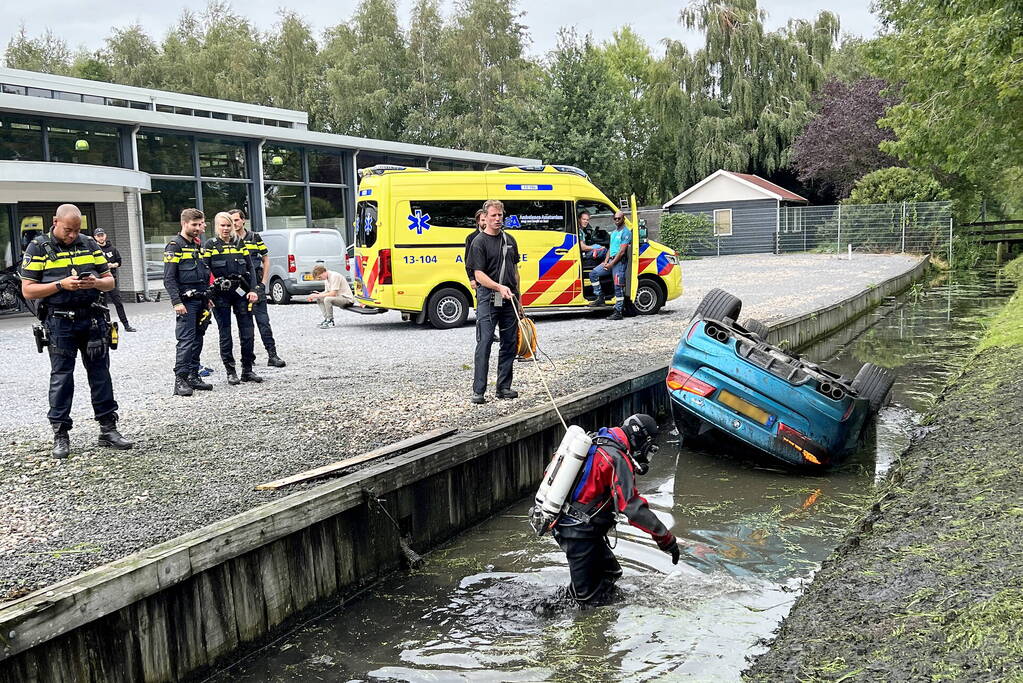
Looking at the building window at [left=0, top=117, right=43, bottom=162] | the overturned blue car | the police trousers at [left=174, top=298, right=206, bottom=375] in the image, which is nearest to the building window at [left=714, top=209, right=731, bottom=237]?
the building window at [left=0, top=117, right=43, bottom=162]

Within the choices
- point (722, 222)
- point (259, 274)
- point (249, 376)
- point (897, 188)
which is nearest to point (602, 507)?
point (249, 376)

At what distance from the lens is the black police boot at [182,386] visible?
363 inches

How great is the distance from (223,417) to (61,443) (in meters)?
1.56

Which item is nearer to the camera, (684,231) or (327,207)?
(327,207)

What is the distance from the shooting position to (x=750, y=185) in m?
44.3

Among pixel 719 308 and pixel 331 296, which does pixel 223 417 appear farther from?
pixel 331 296

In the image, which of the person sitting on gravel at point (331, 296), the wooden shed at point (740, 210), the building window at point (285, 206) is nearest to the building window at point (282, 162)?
the building window at point (285, 206)

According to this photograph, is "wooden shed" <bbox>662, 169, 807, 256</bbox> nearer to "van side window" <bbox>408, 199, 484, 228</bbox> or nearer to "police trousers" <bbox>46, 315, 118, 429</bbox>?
"van side window" <bbox>408, 199, 484, 228</bbox>

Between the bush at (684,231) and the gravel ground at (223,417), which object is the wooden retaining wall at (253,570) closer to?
the gravel ground at (223,417)

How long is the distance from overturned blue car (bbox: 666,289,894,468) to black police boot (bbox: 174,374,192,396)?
15.4 ft

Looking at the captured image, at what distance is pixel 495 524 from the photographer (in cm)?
710

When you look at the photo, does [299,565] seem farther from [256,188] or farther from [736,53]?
[736,53]

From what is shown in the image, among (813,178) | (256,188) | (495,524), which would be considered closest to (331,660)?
(495,524)

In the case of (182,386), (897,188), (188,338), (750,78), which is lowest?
(182,386)
